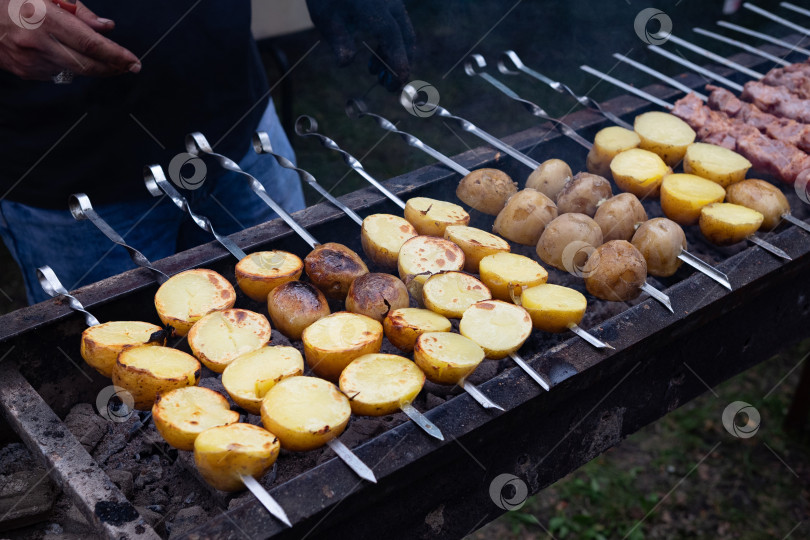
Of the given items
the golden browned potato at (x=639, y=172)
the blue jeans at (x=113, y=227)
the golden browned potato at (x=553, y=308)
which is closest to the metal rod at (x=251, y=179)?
the blue jeans at (x=113, y=227)

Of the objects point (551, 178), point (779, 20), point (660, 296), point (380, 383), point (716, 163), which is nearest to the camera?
point (380, 383)

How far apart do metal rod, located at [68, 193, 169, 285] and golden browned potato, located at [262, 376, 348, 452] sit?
2.23 ft

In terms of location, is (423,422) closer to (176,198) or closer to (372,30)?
(176,198)

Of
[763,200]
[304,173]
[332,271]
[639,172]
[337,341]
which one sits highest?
[763,200]

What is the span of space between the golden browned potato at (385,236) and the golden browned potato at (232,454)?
33.4 inches

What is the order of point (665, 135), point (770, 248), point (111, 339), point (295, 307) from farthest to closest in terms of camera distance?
point (665, 135), point (770, 248), point (295, 307), point (111, 339)

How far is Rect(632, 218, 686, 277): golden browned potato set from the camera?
7.91 feet

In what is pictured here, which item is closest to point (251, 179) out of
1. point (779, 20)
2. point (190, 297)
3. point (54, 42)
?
point (190, 297)

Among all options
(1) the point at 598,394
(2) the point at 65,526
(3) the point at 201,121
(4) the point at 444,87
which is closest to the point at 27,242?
(3) the point at 201,121

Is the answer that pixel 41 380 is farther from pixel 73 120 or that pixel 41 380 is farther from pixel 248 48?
pixel 248 48

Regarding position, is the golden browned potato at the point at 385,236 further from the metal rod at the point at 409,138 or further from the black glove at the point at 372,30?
the black glove at the point at 372,30

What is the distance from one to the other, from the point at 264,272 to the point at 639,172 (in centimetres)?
151

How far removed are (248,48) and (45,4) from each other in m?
1.13

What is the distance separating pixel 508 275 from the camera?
2223 millimetres
